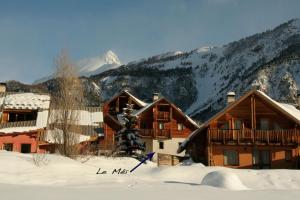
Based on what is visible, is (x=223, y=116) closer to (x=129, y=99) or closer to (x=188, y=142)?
(x=188, y=142)

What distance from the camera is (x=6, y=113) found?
43.4 meters

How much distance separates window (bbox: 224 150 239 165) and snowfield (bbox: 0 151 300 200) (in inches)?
297

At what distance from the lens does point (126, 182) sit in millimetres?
16703

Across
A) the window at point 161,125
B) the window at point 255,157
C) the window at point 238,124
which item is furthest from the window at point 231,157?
the window at point 161,125

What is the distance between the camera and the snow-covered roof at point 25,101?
43825 mm

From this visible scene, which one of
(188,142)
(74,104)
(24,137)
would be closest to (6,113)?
(24,137)

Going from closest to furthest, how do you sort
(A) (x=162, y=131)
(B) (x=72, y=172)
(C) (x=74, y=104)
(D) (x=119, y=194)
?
(D) (x=119, y=194) → (B) (x=72, y=172) → (C) (x=74, y=104) → (A) (x=162, y=131)

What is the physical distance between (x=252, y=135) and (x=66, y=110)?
53.9 ft

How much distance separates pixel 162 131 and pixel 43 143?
17.1 m

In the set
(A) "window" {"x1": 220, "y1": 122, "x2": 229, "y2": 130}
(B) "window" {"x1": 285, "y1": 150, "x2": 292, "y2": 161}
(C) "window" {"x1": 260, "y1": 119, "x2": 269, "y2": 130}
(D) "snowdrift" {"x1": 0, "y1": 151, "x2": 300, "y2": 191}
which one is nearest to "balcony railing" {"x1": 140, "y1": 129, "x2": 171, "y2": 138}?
(A) "window" {"x1": 220, "y1": 122, "x2": 229, "y2": 130}

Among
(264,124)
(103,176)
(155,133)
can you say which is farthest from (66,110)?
(155,133)

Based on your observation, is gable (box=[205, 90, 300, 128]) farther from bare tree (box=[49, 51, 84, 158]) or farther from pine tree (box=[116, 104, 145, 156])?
bare tree (box=[49, 51, 84, 158])

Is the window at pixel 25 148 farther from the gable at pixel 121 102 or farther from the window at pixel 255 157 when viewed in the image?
the window at pixel 255 157

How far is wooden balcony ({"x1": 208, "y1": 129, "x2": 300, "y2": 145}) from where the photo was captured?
36.6 metres
